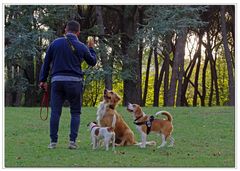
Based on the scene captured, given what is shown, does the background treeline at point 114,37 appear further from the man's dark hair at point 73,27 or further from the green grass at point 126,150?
the man's dark hair at point 73,27

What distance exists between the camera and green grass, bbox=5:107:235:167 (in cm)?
770

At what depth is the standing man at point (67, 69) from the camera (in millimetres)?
8406

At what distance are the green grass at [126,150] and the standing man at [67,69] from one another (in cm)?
69

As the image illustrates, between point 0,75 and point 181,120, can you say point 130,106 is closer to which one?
point 0,75

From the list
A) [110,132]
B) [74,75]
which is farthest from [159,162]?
[74,75]

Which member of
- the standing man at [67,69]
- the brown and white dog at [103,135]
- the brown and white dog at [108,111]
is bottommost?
the brown and white dog at [103,135]

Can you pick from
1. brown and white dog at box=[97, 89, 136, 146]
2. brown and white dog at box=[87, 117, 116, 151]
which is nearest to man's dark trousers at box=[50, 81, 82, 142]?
brown and white dog at box=[87, 117, 116, 151]

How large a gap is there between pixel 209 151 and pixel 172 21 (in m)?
13.6

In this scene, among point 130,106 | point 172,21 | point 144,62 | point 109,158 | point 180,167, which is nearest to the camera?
point 180,167

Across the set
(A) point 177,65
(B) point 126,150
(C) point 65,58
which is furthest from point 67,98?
(A) point 177,65

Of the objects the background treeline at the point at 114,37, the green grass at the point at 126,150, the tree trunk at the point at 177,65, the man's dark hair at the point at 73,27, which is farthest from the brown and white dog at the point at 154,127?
the tree trunk at the point at 177,65

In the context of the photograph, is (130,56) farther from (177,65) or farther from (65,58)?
(65,58)

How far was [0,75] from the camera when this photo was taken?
352 inches

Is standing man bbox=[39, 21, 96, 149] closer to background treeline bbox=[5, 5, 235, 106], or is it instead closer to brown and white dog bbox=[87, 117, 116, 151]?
brown and white dog bbox=[87, 117, 116, 151]
